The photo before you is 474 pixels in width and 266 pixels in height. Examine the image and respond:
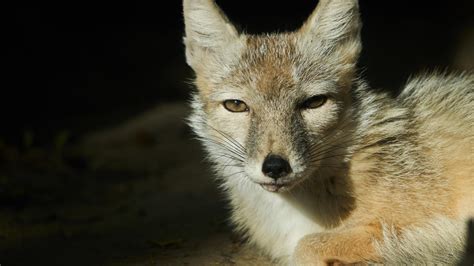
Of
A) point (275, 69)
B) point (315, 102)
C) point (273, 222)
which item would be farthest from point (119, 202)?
point (315, 102)

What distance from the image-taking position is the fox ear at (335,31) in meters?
5.18

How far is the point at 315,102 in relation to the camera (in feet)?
16.2

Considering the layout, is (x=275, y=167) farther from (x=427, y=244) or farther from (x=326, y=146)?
(x=427, y=244)

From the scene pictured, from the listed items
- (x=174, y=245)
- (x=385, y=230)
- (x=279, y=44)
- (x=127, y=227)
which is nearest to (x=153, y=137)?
(x=127, y=227)

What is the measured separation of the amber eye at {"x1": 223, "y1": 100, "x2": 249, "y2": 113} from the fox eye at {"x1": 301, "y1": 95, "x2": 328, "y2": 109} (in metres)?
0.42

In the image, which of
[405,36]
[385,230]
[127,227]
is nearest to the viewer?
[385,230]

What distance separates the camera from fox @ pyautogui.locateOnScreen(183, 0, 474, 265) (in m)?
4.70

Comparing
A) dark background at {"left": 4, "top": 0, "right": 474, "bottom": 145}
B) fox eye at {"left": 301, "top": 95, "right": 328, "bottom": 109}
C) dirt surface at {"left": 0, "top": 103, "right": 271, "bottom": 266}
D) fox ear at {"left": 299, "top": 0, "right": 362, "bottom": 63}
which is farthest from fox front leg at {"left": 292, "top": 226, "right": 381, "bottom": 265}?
dark background at {"left": 4, "top": 0, "right": 474, "bottom": 145}

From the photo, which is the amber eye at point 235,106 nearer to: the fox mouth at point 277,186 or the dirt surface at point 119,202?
the fox mouth at point 277,186

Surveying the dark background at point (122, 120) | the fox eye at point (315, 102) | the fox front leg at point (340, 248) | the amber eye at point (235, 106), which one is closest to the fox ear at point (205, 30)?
the amber eye at point (235, 106)

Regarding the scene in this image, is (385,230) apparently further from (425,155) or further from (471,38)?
(471,38)

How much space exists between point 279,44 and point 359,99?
726 mm

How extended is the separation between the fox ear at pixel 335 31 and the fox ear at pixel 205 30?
585 mm

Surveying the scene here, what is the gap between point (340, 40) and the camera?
532cm
